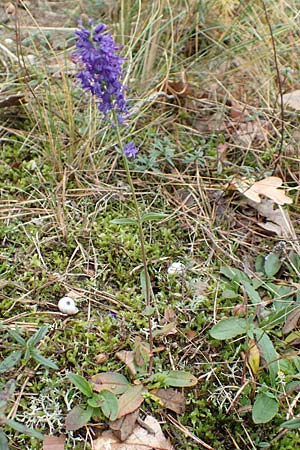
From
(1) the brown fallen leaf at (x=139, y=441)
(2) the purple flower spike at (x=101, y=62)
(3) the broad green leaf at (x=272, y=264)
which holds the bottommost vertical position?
(1) the brown fallen leaf at (x=139, y=441)

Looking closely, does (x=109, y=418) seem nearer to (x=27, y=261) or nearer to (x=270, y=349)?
(x=270, y=349)

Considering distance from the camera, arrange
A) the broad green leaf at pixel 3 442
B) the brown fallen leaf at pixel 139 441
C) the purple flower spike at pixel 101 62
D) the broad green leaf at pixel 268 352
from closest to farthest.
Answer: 1. the purple flower spike at pixel 101 62
2. the broad green leaf at pixel 3 442
3. the brown fallen leaf at pixel 139 441
4. the broad green leaf at pixel 268 352

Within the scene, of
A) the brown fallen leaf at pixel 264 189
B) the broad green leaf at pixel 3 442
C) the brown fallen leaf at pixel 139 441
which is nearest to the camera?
the broad green leaf at pixel 3 442

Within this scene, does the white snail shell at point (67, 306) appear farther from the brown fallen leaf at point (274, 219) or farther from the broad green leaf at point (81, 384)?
the brown fallen leaf at point (274, 219)

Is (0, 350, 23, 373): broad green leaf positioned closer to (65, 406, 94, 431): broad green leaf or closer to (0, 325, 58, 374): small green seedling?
(0, 325, 58, 374): small green seedling

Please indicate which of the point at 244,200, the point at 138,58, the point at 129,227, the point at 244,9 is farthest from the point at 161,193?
the point at 244,9

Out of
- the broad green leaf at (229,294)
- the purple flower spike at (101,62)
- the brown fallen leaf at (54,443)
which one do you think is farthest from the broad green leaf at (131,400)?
the purple flower spike at (101,62)
